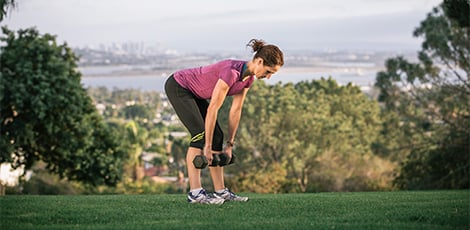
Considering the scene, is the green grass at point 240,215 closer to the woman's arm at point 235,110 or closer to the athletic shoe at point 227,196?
the athletic shoe at point 227,196

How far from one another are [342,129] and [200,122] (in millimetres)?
37528

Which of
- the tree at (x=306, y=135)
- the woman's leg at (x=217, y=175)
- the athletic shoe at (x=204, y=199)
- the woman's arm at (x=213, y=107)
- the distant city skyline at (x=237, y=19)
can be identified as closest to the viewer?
the woman's arm at (x=213, y=107)

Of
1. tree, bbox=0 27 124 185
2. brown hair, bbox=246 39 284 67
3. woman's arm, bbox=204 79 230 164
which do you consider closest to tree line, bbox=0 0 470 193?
tree, bbox=0 27 124 185

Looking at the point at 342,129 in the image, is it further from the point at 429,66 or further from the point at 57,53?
the point at 57,53

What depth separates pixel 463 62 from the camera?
26609 millimetres

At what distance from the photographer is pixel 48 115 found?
25.1 m

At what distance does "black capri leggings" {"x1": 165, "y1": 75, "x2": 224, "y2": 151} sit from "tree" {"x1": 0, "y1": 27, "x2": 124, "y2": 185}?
1742 cm

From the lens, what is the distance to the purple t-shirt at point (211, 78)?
6754mm

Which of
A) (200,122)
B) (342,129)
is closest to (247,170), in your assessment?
(342,129)

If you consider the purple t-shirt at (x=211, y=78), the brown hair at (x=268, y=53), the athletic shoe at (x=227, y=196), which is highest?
the brown hair at (x=268, y=53)

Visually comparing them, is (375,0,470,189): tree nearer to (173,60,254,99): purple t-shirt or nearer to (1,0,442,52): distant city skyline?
(1,0,442,52): distant city skyline

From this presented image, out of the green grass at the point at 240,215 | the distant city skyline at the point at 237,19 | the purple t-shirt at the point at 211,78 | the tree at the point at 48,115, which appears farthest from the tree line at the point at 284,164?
the purple t-shirt at the point at 211,78

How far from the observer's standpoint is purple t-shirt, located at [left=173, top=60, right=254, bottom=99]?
6.75 meters

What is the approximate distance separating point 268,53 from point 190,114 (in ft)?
3.07
